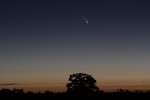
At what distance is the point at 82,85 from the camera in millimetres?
81688

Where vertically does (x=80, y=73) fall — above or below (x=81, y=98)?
above

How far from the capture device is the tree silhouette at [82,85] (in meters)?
81.1

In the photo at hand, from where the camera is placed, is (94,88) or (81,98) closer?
(81,98)

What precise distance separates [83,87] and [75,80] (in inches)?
117

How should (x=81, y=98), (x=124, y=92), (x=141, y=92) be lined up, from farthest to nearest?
1. (x=141, y=92)
2. (x=124, y=92)
3. (x=81, y=98)

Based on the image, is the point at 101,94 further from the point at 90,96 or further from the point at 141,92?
the point at 141,92

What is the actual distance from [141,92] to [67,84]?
46046 millimetres

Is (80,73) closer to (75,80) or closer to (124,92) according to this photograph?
(75,80)

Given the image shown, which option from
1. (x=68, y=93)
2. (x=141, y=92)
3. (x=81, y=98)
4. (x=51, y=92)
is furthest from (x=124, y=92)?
(x=81, y=98)

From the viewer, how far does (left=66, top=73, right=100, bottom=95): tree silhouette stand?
8106cm

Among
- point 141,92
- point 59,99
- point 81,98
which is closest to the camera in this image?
point 81,98

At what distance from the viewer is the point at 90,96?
257ft

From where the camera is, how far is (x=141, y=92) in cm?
11925

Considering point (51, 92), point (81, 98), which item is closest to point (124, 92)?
point (51, 92)
